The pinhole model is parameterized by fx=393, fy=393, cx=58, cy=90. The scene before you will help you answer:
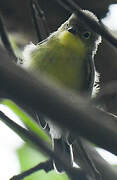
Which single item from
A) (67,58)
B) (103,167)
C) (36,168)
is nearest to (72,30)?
(67,58)

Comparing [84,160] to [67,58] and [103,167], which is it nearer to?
[103,167]

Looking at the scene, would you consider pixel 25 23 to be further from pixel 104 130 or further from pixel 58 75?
pixel 104 130

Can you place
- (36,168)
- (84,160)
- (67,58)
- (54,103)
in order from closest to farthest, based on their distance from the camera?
(54,103) → (36,168) → (84,160) → (67,58)

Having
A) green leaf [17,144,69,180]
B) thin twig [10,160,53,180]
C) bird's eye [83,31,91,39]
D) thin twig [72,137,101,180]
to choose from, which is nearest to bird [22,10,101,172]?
bird's eye [83,31,91,39]

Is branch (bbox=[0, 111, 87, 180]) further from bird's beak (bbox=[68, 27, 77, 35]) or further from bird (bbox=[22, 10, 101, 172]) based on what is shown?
bird's beak (bbox=[68, 27, 77, 35])

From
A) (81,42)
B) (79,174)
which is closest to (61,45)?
(81,42)

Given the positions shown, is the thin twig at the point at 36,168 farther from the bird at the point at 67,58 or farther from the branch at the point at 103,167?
the bird at the point at 67,58

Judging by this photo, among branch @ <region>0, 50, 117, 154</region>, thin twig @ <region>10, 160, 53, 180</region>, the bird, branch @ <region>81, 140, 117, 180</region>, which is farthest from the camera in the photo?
the bird

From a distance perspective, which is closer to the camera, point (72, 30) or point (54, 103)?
point (54, 103)

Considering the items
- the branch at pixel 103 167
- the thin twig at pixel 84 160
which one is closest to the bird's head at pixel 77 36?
the thin twig at pixel 84 160
